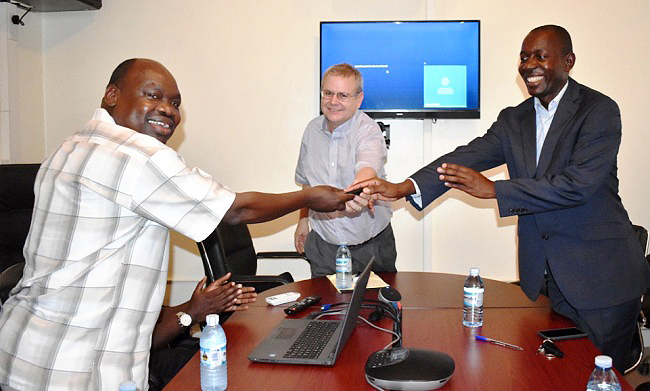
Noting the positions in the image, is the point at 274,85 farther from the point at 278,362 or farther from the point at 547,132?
the point at 278,362

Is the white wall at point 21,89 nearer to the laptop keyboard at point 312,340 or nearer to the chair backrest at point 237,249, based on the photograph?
the chair backrest at point 237,249

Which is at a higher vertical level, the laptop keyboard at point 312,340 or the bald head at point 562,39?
the bald head at point 562,39

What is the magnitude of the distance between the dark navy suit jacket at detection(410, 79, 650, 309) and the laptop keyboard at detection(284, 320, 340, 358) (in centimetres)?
97

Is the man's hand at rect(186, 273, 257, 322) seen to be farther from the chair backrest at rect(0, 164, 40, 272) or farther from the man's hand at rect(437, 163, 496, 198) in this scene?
the chair backrest at rect(0, 164, 40, 272)

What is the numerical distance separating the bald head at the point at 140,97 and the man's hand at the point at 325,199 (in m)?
0.79

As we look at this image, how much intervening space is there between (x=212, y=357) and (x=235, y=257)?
1.99 meters

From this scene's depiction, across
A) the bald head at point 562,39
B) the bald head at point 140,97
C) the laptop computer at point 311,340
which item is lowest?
the laptop computer at point 311,340

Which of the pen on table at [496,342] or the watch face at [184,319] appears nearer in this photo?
the pen on table at [496,342]

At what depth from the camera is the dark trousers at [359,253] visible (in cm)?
345

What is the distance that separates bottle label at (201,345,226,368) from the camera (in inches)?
63.1

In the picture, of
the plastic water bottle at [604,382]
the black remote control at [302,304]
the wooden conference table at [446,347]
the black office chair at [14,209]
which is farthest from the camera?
the black office chair at [14,209]

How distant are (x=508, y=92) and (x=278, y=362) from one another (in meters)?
3.38

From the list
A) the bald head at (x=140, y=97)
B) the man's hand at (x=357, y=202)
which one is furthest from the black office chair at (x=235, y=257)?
the bald head at (x=140, y=97)

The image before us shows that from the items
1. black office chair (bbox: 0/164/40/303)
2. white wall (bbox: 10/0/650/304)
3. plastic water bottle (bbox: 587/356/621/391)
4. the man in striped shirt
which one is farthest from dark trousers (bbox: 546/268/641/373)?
black office chair (bbox: 0/164/40/303)
